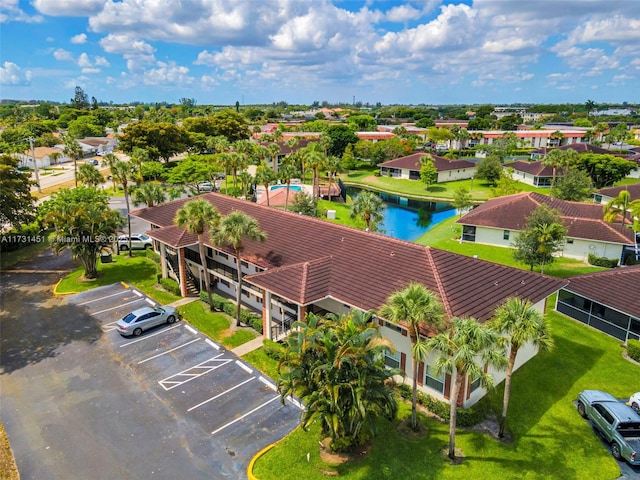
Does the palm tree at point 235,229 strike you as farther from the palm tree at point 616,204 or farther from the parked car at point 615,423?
the palm tree at point 616,204

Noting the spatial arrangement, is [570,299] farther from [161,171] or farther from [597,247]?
[161,171]

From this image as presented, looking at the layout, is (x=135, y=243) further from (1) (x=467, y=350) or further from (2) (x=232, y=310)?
(1) (x=467, y=350)

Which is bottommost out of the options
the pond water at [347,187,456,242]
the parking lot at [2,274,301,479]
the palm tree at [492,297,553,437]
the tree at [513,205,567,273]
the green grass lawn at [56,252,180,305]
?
the pond water at [347,187,456,242]

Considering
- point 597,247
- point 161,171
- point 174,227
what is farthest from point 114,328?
point 161,171

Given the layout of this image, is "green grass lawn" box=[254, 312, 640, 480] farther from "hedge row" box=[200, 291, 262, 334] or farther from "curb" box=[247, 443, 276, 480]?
"hedge row" box=[200, 291, 262, 334]

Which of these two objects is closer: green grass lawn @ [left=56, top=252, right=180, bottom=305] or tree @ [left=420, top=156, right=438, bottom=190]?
green grass lawn @ [left=56, top=252, right=180, bottom=305]

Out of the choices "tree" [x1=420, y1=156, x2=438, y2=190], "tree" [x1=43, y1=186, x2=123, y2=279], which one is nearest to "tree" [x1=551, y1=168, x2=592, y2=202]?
"tree" [x1=420, y1=156, x2=438, y2=190]
